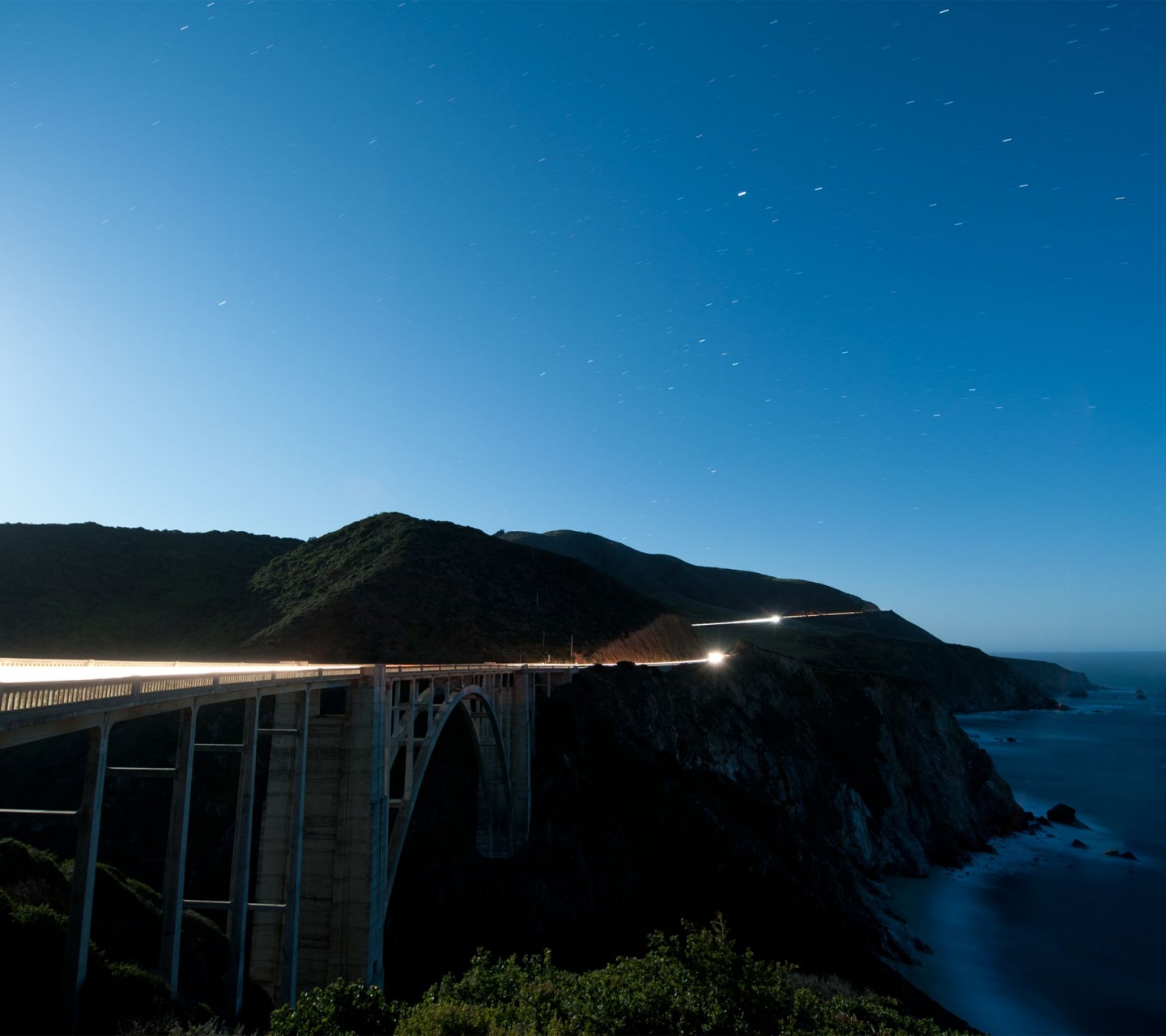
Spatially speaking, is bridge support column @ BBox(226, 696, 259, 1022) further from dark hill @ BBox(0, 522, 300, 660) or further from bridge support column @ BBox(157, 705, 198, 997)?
dark hill @ BBox(0, 522, 300, 660)

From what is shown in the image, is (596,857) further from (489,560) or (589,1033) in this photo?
(489,560)

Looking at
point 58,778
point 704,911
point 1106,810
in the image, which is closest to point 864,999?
point 704,911

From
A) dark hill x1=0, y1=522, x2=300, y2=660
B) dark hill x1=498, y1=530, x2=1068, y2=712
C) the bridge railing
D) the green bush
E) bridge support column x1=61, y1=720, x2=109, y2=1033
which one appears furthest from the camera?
dark hill x1=498, y1=530, x2=1068, y2=712

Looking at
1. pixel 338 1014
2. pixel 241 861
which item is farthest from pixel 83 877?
pixel 338 1014

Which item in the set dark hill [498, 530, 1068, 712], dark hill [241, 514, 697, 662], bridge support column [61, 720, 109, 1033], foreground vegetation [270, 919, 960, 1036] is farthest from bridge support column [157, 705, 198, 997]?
dark hill [498, 530, 1068, 712]

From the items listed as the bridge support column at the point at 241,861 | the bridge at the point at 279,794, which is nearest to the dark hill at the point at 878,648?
the bridge at the point at 279,794

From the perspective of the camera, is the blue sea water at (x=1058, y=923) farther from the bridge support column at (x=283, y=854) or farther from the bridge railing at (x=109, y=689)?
the bridge railing at (x=109, y=689)
